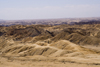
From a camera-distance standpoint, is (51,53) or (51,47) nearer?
(51,53)

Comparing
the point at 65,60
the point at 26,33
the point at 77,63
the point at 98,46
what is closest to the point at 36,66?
the point at 65,60

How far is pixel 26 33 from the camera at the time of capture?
53.6 meters

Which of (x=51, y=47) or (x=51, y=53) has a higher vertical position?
(x=51, y=47)

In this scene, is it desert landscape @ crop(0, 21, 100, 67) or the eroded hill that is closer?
desert landscape @ crop(0, 21, 100, 67)

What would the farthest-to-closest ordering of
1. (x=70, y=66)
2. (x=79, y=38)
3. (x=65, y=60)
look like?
(x=79, y=38)
(x=65, y=60)
(x=70, y=66)

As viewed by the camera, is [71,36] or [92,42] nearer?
[92,42]

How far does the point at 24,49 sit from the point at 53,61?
38.0 feet

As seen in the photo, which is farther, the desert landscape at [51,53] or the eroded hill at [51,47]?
the eroded hill at [51,47]

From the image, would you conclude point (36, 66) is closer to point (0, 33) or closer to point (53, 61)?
point (53, 61)

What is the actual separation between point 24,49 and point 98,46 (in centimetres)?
2345

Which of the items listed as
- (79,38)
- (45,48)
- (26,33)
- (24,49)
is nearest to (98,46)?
(79,38)

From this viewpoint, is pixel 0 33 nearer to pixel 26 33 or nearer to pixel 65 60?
pixel 26 33

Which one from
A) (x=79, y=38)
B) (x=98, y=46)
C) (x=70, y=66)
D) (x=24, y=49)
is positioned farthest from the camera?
(x=79, y=38)

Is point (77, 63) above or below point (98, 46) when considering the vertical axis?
above
